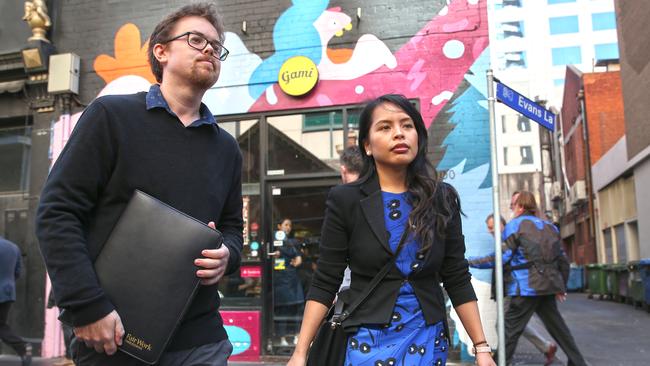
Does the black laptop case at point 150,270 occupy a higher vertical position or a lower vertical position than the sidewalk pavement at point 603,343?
higher

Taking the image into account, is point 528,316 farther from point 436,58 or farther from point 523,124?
point 523,124

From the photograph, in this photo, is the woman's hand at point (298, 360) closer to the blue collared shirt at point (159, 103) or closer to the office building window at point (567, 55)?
the blue collared shirt at point (159, 103)

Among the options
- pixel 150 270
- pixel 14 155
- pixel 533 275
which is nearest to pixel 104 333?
pixel 150 270

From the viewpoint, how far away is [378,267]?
236 centimetres

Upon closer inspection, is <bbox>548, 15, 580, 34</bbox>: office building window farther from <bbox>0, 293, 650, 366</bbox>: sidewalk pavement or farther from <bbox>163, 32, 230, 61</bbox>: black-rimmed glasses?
<bbox>163, 32, 230, 61</bbox>: black-rimmed glasses

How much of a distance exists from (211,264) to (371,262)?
71 cm

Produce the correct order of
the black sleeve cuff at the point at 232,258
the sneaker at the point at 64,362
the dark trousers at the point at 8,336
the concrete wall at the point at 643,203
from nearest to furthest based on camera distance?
the black sleeve cuff at the point at 232,258 → the dark trousers at the point at 8,336 → the sneaker at the point at 64,362 → the concrete wall at the point at 643,203

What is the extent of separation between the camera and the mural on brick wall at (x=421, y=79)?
7.40 metres

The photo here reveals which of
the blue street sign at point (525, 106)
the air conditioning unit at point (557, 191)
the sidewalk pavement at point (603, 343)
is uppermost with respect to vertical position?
the air conditioning unit at point (557, 191)

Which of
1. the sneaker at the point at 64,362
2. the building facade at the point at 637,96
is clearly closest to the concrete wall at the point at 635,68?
the building facade at the point at 637,96

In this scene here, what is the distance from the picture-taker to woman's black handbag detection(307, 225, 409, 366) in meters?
2.33

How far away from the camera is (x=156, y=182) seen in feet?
6.89

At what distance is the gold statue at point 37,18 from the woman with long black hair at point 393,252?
27.3 ft

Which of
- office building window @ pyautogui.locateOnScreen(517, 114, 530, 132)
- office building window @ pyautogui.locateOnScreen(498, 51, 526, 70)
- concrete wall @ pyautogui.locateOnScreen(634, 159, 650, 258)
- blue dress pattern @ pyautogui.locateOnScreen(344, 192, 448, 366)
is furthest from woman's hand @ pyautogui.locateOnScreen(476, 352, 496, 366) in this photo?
office building window @ pyautogui.locateOnScreen(498, 51, 526, 70)
